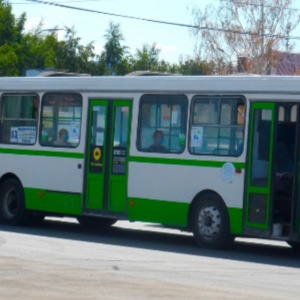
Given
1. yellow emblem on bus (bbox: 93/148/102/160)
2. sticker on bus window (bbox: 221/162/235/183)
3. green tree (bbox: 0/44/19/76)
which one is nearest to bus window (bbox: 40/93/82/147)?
yellow emblem on bus (bbox: 93/148/102/160)

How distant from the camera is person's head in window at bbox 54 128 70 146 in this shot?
1975 centimetres

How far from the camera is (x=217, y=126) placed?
1730cm

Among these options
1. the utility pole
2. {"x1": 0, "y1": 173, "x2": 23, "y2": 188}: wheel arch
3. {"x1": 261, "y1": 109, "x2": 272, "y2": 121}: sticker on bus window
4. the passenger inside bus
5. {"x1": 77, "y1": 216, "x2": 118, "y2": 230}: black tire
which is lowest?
{"x1": 77, "y1": 216, "x2": 118, "y2": 230}: black tire

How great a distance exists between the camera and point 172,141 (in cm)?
1795

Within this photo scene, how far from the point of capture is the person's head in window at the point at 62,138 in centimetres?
1975

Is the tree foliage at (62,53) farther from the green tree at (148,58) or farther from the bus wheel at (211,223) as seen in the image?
the bus wheel at (211,223)

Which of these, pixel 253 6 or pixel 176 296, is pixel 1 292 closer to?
pixel 176 296

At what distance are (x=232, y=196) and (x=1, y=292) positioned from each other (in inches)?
253

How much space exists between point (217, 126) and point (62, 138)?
12.5ft

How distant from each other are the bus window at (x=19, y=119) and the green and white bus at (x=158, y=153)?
3 centimetres

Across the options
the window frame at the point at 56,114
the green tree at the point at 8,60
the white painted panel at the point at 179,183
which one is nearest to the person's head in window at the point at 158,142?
the white painted panel at the point at 179,183

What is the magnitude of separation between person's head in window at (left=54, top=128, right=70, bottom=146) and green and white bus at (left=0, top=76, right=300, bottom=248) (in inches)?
0.8

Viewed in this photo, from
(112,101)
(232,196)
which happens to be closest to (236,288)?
(232,196)

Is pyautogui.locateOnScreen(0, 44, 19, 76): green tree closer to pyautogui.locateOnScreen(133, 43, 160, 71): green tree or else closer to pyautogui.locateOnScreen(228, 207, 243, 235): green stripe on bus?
pyautogui.locateOnScreen(133, 43, 160, 71): green tree
